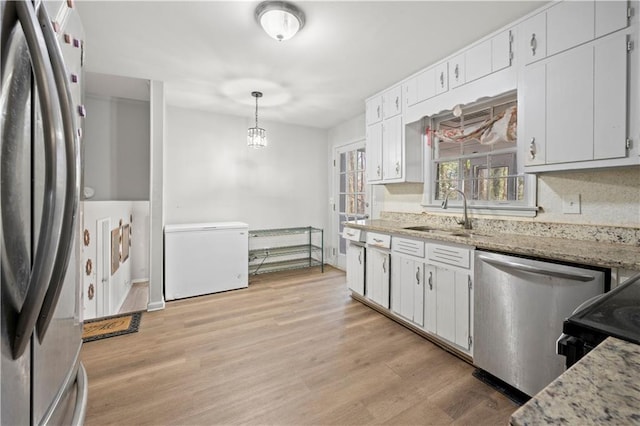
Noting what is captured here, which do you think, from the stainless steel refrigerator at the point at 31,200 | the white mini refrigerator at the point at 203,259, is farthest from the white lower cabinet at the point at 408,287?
the stainless steel refrigerator at the point at 31,200

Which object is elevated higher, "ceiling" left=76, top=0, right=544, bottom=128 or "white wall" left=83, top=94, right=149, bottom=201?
"ceiling" left=76, top=0, right=544, bottom=128

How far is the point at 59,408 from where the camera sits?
0.78 metres

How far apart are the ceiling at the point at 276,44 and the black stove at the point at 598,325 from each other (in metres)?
1.96

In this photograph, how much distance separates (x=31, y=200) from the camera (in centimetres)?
59

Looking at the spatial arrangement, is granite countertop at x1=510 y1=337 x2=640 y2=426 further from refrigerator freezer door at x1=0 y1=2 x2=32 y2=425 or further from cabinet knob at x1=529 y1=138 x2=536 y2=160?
cabinet knob at x1=529 y1=138 x2=536 y2=160

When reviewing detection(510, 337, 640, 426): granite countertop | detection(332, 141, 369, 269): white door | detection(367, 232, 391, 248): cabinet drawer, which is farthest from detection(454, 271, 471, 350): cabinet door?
detection(332, 141, 369, 269): white door

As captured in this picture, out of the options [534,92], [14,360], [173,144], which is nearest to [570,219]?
[534,92]

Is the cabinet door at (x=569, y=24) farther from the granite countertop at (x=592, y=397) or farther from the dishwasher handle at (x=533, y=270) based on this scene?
the granite countertop at (x=592, y=397)

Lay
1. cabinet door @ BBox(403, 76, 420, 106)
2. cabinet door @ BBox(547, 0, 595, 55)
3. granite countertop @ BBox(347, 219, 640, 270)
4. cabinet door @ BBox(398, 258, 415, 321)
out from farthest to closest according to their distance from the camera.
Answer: cabinet door @ BBox(403, 76, 420, 106), cabinet door @ BBox(398, 258, 415, 321), cabinet door @ BBox(547, 0, 595, 55), granite countertop @ BBox(347, 219, 640, 270)

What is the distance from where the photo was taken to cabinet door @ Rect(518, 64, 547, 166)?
1.87 m

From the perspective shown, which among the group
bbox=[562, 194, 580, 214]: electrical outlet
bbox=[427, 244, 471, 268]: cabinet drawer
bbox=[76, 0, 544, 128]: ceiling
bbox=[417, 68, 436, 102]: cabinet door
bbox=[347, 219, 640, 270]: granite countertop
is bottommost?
bbox=[427, 244, 471, 268]: cabinet drawer

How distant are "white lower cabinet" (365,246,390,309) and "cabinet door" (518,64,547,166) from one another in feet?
4.64

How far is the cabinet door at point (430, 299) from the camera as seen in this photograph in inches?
86.6

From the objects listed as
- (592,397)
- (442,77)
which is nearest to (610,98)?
(442,77)
